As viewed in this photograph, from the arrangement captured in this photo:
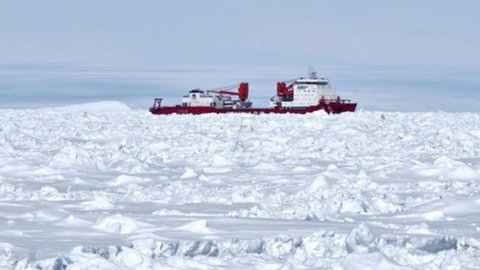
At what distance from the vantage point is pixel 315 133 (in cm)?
2128

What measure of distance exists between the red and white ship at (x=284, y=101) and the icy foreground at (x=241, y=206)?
2456 centimetres

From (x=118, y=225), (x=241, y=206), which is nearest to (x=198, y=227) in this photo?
(x=118, y=225)

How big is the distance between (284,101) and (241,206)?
121 feet

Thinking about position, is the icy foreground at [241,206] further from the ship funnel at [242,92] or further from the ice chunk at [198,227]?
the ship funnel at [242,92]

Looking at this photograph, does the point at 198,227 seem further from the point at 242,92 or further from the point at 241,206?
the point at 242,92

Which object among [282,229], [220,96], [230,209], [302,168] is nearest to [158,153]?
[302,168]

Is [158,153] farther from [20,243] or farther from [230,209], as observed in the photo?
[20,243]

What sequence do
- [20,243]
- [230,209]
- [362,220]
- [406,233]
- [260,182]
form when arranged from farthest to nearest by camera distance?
[260,182], [230,209], [362,220], [406,233], [20,243]

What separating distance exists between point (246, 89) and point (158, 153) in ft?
109

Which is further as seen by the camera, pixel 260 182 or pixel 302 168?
pixel 302 168

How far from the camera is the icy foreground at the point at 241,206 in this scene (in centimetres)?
582

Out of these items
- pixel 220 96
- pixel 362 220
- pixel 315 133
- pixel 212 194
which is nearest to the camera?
pixel 362 220

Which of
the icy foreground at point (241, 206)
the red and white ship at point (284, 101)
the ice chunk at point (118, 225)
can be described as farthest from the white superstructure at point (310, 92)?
the ice chunk at point (118, 225)

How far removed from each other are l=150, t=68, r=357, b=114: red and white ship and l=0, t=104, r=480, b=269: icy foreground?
24.6 metres
